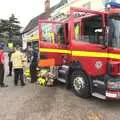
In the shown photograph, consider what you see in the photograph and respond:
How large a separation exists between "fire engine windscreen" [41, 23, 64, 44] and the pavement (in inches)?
74.8

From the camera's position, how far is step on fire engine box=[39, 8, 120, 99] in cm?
948

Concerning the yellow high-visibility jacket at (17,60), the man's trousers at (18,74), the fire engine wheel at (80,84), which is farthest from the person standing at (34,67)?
the fire engine wheel at (80,84)

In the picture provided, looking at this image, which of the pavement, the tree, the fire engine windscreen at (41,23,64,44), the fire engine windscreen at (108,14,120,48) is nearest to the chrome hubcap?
the pavement

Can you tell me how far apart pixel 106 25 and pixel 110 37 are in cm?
36

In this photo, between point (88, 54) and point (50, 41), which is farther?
point (50, 41)

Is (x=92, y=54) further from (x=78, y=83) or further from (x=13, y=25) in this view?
(x=13, y=25)

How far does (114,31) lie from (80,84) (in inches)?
84.0

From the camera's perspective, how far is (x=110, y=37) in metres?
9.48

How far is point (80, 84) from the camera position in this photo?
10781mm

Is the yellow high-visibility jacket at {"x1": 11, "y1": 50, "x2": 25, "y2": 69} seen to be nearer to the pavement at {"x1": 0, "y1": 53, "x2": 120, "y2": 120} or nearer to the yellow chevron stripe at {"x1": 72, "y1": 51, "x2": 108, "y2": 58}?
the pavement at {"x1": 0, "y1": 53, "x2": 120, "y2": 120}


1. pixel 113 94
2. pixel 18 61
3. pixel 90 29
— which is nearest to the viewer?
pixel 113 94

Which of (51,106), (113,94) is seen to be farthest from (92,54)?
(51,106)

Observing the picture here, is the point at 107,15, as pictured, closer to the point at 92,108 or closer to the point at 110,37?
the point at 110,37

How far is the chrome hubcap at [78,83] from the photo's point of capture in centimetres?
1071
